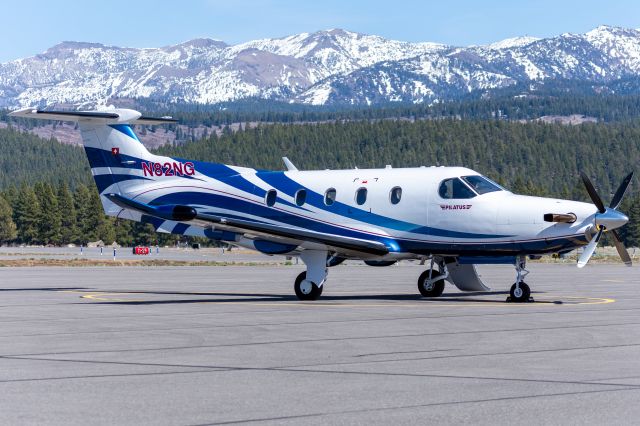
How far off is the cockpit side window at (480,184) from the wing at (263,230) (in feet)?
9.33

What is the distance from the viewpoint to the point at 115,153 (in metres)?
31.8

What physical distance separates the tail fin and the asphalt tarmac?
4.94 metres

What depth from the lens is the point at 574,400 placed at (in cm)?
1147

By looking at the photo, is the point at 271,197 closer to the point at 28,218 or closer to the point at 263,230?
the point at 263,230

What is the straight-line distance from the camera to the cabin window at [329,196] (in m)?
29.2

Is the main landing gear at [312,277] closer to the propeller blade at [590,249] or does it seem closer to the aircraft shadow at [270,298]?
the aircraft shadow at [270,298]

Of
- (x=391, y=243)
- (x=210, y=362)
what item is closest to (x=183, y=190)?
(x=391, y=243)

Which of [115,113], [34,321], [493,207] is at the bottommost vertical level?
[34,321]

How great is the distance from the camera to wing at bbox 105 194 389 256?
89.9 ft

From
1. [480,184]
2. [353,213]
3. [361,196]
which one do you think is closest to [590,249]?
[480,184]

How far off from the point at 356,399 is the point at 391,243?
654 inches

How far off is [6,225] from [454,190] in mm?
159488

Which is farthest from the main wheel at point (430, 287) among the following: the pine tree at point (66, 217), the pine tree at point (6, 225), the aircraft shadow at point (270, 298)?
the pine tree at point (6, 225)

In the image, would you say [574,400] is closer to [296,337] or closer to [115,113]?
[296,337]
